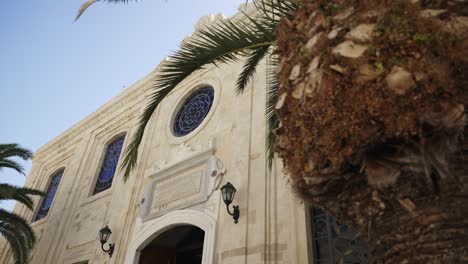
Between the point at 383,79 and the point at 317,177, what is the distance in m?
0.61

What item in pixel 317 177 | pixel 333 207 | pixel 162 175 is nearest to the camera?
pixel 317 177

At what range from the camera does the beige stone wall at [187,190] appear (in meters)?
4.82

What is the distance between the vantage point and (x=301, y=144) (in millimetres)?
1803

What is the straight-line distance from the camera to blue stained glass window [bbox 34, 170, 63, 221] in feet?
38.4

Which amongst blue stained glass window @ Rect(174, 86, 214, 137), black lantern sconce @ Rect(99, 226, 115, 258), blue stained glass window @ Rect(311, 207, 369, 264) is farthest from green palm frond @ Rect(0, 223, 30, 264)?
blue stained glass window @ Rect(311, 207, 369, 264)

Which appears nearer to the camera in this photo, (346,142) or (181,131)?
(346,142)

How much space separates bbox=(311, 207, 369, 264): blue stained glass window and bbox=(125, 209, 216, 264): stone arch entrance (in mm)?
1729

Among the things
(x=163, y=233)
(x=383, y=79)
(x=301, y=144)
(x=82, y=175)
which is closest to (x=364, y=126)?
(x=383, y=79)

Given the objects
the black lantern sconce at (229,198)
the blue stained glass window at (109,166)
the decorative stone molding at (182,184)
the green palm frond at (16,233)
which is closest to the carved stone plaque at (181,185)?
the decorative stone molding at (182,184)

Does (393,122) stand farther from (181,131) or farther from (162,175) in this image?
(181,131)

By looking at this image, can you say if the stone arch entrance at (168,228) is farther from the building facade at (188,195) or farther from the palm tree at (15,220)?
the palm tree at (15,220)

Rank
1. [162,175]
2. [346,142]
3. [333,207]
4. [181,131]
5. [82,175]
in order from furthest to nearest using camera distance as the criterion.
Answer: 1. [82,175]
2. [181,131]
3. [162,175]
4. [333,207]
5. [346,142]

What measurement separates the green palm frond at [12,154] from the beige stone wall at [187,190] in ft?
5.26

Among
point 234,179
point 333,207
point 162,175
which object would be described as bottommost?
point 333,207
